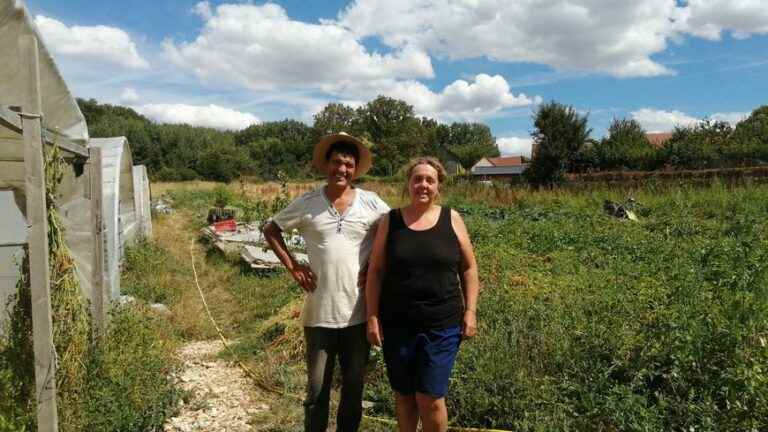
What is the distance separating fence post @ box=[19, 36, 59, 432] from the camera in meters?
2.55

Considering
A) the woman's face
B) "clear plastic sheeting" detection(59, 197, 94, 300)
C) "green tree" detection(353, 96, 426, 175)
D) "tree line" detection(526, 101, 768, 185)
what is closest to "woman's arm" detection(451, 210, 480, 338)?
the woman's face

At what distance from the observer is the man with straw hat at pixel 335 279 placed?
268 cm

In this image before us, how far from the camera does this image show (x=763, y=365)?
108 inches

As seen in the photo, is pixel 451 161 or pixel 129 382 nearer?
pixel 129 382

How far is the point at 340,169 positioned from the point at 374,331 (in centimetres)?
83

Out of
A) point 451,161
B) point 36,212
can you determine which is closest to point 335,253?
point 36,212

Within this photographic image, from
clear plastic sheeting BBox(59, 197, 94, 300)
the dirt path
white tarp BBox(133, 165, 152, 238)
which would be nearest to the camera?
the dirt path

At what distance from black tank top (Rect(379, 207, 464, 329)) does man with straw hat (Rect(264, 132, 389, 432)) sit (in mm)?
213

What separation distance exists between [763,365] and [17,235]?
525 centimetres

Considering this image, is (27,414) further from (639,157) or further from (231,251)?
(639,157)

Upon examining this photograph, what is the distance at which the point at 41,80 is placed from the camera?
3762 mm

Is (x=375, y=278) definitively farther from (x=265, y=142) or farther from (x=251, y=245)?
(x=265, y=142)

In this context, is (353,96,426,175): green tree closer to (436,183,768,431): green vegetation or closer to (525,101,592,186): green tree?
(525,101,592,186): green tree

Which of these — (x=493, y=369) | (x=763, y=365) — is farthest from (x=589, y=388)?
(x=763, y=365)
